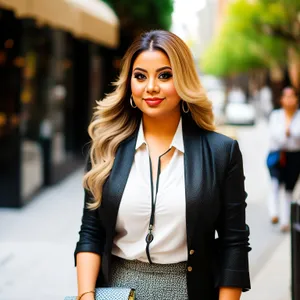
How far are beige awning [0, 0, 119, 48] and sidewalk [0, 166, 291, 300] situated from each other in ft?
9.09

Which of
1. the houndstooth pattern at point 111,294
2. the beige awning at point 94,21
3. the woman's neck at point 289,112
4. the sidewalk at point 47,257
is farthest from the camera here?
the beige awning at point 94,21

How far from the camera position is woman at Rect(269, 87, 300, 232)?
8.77m

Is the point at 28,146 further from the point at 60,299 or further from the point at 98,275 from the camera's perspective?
the point at 98,275

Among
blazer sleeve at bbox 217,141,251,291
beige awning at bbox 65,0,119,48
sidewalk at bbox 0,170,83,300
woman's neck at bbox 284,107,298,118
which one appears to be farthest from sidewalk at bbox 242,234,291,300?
beige awning at bbox 65,0,119,48

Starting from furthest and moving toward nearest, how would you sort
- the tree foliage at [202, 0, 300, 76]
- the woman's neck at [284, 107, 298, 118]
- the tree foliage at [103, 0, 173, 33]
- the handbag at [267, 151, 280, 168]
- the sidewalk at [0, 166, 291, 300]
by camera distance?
the tree foliage at [202, 0, 300, 76] < the tree foliage at [103, 0, 173, 33] < the handbag at [267, 151, 280, 168] < the woman's neck at [284, 107, 298, 118] < the sidewalk at [0, 166, 291, 300]

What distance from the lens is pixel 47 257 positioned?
7551mm

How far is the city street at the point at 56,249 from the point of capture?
20.7 ft

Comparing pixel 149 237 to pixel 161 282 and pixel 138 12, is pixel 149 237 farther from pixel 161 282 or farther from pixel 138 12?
pixel 138 12

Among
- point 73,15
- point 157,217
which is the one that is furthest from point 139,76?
point 73,15

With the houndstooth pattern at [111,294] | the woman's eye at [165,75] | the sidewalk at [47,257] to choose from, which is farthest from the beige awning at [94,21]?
the houndstooth pattern at [111,294]

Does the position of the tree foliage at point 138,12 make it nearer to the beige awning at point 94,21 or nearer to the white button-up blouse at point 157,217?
the beige awning at point 94,21

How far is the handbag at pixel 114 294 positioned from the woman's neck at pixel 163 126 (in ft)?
1.99

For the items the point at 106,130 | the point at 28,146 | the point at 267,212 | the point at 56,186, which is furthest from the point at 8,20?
the point at 106,130

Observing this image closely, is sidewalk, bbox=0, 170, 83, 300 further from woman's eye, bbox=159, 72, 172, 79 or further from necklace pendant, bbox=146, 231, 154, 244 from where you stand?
woman's eye, bbox=159, 72, 172, 79
